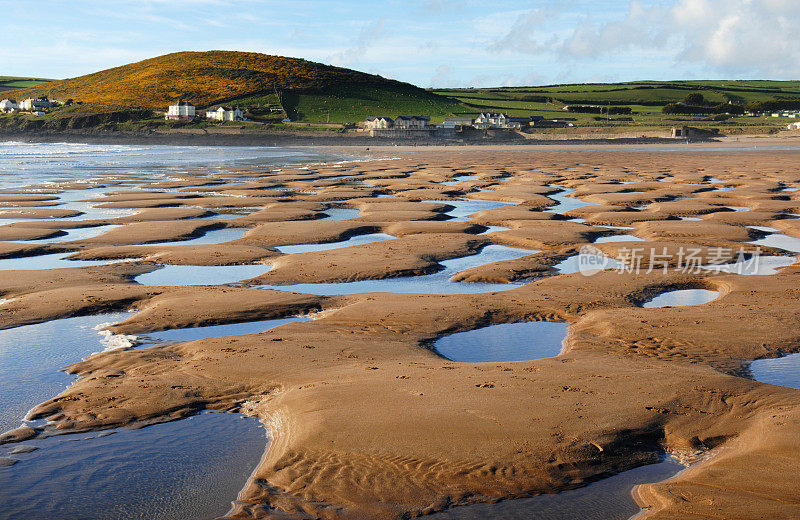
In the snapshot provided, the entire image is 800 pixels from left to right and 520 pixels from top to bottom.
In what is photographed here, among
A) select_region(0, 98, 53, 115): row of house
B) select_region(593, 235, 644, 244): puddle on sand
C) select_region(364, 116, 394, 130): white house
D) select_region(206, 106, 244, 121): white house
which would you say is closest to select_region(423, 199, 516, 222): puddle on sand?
select_region(593, 235, 644, 244): puddle on sand

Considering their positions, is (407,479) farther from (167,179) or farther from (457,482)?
(167,179)

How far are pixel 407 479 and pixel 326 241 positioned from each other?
12.7m

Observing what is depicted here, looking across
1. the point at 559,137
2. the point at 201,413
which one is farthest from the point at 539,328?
the point at 559,137

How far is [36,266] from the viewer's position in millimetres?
14602

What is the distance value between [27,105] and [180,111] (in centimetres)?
4043

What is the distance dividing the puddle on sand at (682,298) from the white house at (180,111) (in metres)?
139

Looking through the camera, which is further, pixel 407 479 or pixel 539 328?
pixel 539 328

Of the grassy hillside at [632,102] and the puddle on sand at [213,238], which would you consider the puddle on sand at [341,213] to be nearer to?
the puddle on sand at [213,238]

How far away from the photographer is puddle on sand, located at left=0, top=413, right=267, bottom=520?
17.1ft

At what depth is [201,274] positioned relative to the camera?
1403 centimetres

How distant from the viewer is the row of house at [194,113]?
140875 mm

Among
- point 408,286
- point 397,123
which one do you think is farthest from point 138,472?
point 397,123

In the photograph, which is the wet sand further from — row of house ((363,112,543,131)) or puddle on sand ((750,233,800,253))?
row of house ((363,112,543,131))

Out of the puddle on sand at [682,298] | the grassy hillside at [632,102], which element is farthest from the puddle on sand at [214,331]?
the grassy hillside at [632,102]
